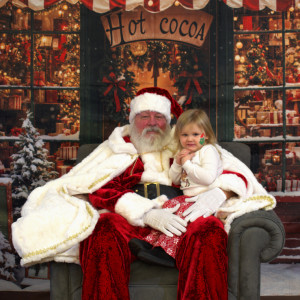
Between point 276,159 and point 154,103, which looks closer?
point 154,103

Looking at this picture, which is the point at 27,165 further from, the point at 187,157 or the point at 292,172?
the point at 292,172

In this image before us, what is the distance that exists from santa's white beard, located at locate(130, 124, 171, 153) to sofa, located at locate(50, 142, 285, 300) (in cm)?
98

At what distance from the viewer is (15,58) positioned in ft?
13.2

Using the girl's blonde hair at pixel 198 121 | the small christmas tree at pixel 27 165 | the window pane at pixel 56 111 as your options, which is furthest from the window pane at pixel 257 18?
the small christmas tree at pixel 27 165

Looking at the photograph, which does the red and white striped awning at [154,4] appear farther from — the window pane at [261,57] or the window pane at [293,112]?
the window pane at [293,112]

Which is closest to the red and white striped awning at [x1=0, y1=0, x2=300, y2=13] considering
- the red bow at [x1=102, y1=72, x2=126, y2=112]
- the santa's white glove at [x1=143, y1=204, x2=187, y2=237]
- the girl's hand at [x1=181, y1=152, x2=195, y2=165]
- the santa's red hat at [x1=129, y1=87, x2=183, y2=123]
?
the red bow at [x1=102, y1=72, x2=126, y2=112]

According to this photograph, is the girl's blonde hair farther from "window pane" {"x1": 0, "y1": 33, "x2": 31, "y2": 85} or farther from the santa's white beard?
"window pane" {"x1": 0, "y1": 33, "x2": 31, "y2": 85}

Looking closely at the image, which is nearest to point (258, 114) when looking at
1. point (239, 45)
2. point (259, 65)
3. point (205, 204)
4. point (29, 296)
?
point (259, 65)

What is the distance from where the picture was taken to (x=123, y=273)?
2.46m

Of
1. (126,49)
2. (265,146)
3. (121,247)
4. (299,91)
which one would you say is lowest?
(121,247)

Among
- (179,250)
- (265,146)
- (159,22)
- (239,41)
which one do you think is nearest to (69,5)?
(159,22)

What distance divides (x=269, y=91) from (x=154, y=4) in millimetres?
1322

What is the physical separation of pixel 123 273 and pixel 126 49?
2.28 metres

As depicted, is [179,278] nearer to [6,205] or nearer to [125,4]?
[6,205]
